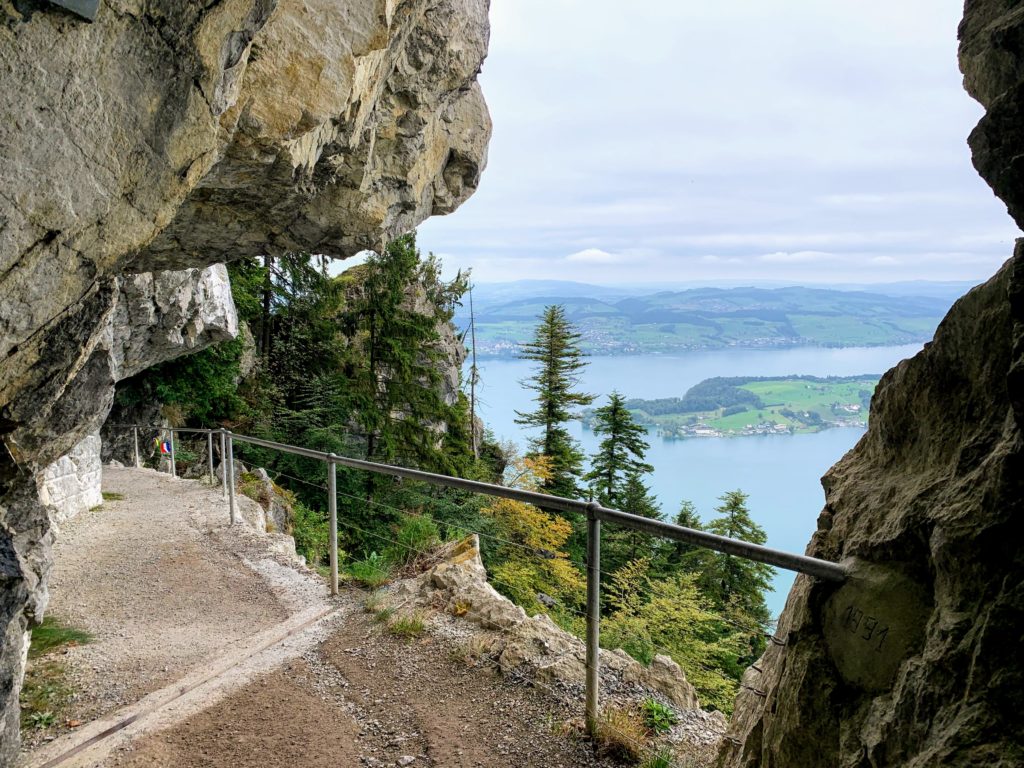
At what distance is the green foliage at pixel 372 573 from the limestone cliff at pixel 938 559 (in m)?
3.67

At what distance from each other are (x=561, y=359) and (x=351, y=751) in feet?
80.5

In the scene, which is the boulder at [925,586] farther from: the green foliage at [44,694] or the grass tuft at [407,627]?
the green foliage at [44,694]

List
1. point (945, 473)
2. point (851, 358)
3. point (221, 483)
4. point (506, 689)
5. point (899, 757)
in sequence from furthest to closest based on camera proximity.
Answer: point (851, 358), point (221, 483), point (506, 689), point (945, 473), point (899, 757)

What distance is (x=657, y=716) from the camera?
3.22 m

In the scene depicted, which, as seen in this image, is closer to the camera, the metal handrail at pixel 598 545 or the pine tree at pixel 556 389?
the metal handrail at pixel 598 545

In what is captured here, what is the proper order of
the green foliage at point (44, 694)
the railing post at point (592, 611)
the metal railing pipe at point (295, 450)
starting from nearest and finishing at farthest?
the railing post at point (592, 611), the green foliage at point (44, 694), the metal railing pipe at point (295, 450)

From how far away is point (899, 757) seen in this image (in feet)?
5.28

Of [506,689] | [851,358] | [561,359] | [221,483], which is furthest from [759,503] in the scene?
[506,689]

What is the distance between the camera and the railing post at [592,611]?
115 inches

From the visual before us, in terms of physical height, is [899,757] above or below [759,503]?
above

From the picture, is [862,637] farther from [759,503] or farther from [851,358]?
[851,358]

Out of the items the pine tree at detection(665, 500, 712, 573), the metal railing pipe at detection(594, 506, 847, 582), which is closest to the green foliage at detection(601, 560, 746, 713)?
the metal railing pipe at detection(594, 506, 847, 582)

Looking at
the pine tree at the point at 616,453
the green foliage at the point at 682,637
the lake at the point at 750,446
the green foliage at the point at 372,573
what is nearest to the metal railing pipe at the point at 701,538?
the green foliage at the point at 372,573

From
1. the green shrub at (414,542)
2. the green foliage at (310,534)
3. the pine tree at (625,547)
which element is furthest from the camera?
the pine tree at (625,547)
